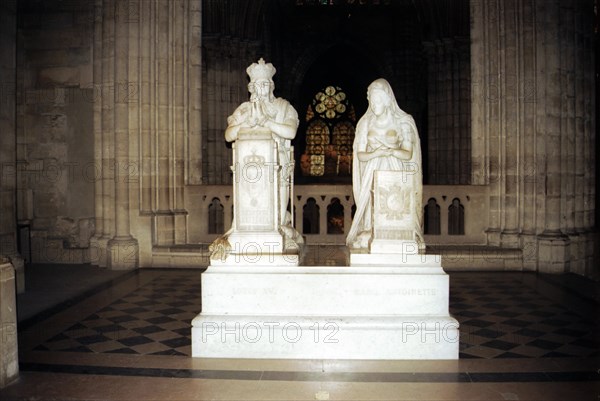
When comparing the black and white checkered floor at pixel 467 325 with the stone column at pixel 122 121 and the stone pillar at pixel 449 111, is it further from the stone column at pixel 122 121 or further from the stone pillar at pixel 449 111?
the stone pillar at pixel 449 111

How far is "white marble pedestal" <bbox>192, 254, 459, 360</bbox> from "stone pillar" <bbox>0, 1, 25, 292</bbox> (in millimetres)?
4064

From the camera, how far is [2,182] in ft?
27.4

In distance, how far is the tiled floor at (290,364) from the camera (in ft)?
15.3

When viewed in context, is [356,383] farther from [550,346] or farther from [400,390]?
[550,346]

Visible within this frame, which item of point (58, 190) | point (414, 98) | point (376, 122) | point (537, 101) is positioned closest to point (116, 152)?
point (58, 190)

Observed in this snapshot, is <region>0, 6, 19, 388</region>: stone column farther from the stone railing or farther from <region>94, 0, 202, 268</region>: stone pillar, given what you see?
the stone railing

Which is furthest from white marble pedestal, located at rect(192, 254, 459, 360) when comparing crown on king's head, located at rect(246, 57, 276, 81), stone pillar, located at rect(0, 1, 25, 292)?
stone pillar, located at rect(0, 1, 25, 292)

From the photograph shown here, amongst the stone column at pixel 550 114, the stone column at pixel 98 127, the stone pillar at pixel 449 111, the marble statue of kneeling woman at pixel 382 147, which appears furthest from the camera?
the stone pillar at pixel 449 111

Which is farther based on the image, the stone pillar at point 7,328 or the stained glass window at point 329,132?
the stained glass window at point 329,132

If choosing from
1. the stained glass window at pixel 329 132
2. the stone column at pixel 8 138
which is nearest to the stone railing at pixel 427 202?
the stone column at pixel 8 138

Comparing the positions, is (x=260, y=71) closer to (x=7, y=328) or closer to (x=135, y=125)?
(x=7, y=328)

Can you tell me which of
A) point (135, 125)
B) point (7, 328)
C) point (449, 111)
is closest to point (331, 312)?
point (7, 328)

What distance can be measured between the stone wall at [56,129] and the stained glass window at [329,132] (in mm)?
17924

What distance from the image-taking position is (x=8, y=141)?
853 centimetres
